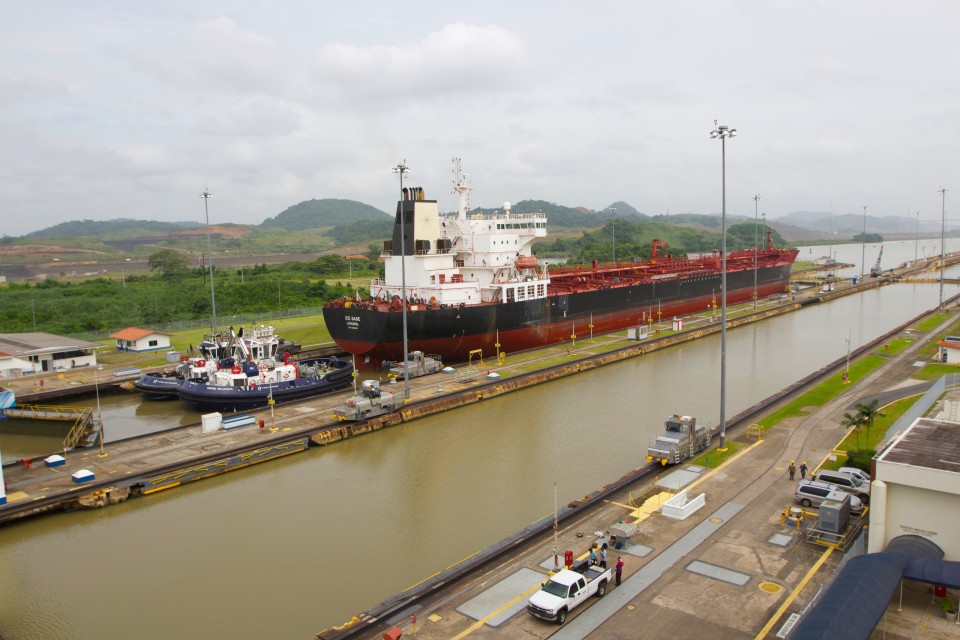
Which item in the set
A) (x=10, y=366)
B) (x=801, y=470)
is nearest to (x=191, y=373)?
(x=10, y=366)

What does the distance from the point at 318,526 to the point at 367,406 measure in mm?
7870

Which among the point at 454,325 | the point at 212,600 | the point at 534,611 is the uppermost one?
the point at 454,325

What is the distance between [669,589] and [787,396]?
17683 mm

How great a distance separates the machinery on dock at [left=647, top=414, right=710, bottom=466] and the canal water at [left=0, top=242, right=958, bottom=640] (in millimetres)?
1521

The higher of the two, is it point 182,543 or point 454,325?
point 454,325

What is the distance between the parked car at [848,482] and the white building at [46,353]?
3864 cm

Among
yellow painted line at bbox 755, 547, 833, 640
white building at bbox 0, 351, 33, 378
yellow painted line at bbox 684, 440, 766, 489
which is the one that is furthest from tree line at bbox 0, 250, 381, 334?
yellow painted line at bbox 755, 547, 833, 640

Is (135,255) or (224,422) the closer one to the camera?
(224,422)

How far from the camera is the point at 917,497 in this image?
1240cm

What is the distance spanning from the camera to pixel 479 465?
21.6m

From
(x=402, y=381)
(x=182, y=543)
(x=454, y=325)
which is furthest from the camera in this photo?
(x=454, y=325)

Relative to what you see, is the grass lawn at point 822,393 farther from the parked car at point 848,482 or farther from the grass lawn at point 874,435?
the parked car at point 848,482

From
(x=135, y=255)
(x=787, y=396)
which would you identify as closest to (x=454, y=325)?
(x=787, y=396)

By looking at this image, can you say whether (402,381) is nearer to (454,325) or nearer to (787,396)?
(454,325)
